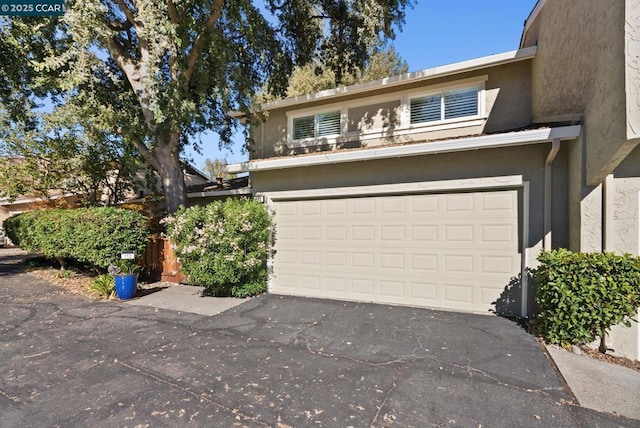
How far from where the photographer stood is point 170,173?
912cm

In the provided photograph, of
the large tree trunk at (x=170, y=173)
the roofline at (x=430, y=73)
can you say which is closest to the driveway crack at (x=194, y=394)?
the large tree trunk at (x=170, y=173)

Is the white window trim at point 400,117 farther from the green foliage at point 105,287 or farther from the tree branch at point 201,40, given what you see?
the green foliage at point 105,287

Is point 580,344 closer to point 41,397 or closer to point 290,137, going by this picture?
point 41,397

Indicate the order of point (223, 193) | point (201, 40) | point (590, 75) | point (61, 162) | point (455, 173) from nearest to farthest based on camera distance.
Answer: point (590, 75) < point (455, 173) < point (201, 40) < point (223, 193) < point (61, 162)

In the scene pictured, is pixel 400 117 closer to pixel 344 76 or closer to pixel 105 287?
pixel 105 287

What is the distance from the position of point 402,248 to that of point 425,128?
3172 mm

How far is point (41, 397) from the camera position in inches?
126

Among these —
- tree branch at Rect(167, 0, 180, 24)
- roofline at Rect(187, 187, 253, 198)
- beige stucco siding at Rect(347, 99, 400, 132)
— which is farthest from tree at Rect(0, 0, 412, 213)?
beige stucco siding at Rect(347, 99, 400, 132)

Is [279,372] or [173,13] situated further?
[173,13]

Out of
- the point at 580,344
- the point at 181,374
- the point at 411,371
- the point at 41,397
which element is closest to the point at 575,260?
the point at 580,344

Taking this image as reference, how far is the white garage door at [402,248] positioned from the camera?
5.51 m

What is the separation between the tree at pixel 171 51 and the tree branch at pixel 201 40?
0.08 ft

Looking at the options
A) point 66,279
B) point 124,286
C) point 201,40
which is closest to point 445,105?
point 201,40

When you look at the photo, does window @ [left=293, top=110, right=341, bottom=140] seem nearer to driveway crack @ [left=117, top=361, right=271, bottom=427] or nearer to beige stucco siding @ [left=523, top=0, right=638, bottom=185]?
beige stucco siding @ [left=523, top=0, right=638, bottom=185]
